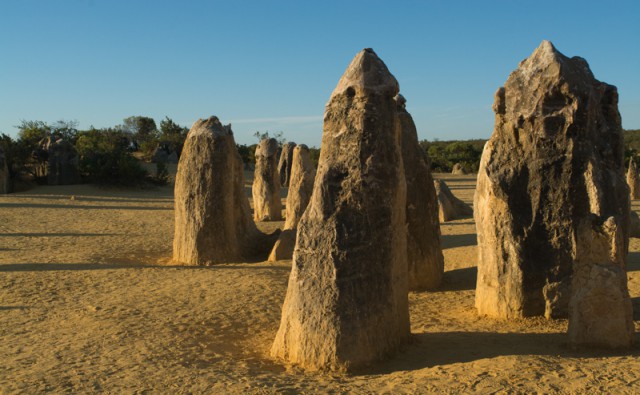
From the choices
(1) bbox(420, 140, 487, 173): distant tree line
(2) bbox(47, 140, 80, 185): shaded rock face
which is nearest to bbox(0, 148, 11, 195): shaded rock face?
(2) bbox(47, 140, 80, 185): shaded rock face

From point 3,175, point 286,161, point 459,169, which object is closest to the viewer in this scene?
point 3,175

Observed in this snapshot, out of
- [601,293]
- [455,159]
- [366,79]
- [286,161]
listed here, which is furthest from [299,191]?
[455,159]

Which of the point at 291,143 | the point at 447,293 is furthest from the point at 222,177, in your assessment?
the point at 291,143

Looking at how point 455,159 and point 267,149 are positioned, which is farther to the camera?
point 455,159

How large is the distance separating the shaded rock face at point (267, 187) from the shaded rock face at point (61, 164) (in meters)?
9.72

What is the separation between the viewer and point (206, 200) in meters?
9.66

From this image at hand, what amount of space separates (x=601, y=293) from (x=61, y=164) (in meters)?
A: 21.4

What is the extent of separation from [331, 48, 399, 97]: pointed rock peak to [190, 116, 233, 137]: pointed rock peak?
4.86m

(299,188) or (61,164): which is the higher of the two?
(61,164)

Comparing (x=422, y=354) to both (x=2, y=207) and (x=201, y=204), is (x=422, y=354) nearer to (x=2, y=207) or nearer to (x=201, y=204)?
(x=201, y=204)

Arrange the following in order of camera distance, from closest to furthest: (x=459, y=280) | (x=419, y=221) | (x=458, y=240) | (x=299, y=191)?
(x=419, y=221)
(x=459, y=280)
(x=458, y=240)
(x=299, y=191)

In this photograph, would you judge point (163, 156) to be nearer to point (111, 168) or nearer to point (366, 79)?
point (111, 168)

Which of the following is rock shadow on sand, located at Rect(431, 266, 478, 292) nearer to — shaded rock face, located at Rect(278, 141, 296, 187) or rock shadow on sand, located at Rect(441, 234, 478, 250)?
rock shadow on sand, located at Rect(441, 234, 478, 250)

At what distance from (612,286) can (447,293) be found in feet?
10.1
